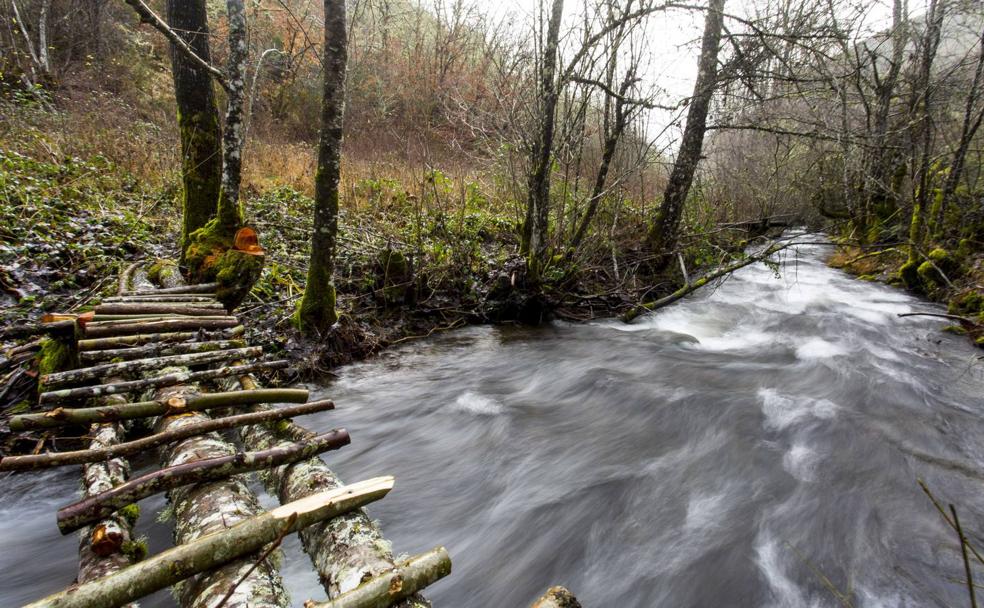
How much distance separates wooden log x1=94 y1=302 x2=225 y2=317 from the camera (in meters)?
4.26

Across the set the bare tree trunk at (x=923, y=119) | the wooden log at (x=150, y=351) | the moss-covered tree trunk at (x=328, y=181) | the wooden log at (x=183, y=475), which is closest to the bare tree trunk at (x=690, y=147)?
the bare tree trunk at (x=923, y=119)

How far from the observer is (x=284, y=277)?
6973mm

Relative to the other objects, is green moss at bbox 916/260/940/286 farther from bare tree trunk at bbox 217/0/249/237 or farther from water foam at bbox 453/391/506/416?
bare tree trunk at bbox 217/0/249/237

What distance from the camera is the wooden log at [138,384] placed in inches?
117

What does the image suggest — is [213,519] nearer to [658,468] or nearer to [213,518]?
[213,518]

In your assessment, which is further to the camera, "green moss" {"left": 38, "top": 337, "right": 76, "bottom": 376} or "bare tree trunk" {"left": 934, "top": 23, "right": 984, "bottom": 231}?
"bare tree trunk" {"left": 934, "top": 23, "right": 984, "bottom": 231}

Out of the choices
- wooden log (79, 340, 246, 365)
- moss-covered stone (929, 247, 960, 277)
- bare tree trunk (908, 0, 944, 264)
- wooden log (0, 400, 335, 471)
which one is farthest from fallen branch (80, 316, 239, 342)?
moss-covered stone (929, 247, 960, 277)

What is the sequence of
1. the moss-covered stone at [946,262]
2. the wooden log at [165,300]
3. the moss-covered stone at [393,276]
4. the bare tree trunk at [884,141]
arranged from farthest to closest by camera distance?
the bare tree trunk at [884,141]
the moss-covered stone at [946,262]
the moss-covered stone at [393,276]
the wooden log at [165,300]

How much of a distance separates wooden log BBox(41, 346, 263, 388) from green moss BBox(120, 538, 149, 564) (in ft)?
5.95

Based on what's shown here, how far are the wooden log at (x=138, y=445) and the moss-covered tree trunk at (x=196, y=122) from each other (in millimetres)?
4189

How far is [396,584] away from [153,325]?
359 cm

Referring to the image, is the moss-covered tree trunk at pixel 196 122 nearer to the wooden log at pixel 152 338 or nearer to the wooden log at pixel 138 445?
the wooden log at pixel 152 338

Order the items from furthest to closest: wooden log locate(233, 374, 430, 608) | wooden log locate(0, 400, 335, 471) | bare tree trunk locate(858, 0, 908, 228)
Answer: bare tree trunk locate(858, 0, 908, 228)
wooden log locate(0, 400, 335, 471)
wooden log locate(233, 374, 430, 608)

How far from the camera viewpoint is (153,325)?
161 inches
